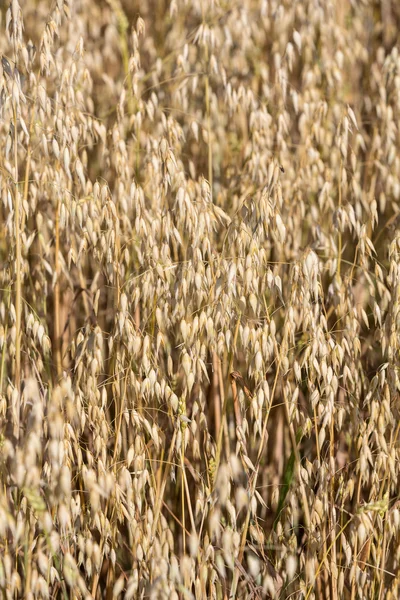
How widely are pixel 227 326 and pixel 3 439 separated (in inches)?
25.9

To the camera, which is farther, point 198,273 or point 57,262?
point 57,262

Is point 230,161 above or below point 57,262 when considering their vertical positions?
above

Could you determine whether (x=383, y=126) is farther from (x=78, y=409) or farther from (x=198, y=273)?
(x=78, y=409)

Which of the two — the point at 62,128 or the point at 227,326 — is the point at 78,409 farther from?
the point at 62,128

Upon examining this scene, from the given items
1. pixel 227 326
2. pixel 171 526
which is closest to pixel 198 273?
pixel 227 326

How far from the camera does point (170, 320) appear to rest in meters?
1.72

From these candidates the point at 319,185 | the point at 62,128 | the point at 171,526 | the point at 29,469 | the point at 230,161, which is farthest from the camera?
the point at 230,161

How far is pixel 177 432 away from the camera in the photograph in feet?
5.38

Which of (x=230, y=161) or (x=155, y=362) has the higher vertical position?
(x=230, y=161)

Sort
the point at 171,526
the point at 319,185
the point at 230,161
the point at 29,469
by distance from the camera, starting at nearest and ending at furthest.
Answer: the point at 29,469, the point at 171,526, the point at 319,185, the point at 230,161

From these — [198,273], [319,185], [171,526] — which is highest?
[319,185]

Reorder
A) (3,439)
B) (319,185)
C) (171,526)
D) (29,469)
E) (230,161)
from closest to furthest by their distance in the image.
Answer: (29,469) → (3,439) → (171,526) → (319,185) → (230,161)

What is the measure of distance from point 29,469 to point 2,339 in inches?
16.1

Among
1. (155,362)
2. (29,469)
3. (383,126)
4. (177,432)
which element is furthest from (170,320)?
(383,126)
